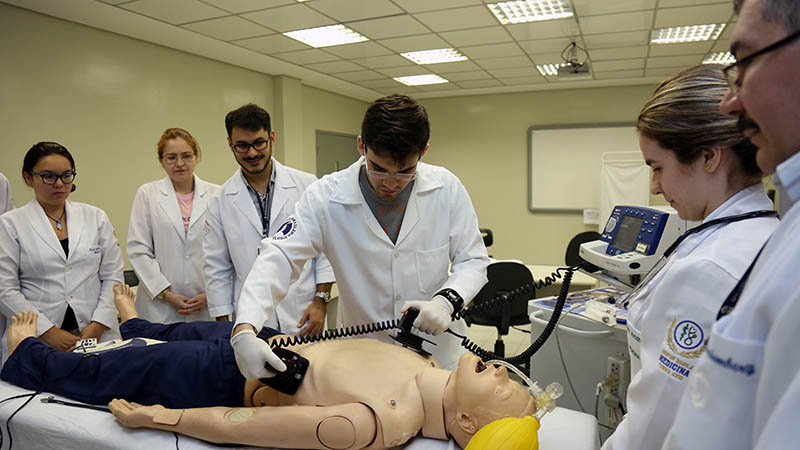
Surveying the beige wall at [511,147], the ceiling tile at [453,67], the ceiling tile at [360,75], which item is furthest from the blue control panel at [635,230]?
the beige wall at [511,147]

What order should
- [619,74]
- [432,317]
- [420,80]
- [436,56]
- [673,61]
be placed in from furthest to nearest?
1. [420,80]
2. [619,74]
3. [673,61]
4. [436,56]
5. [432,317]

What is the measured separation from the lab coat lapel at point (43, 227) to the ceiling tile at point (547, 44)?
379cm

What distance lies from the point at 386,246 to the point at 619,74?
5.32m

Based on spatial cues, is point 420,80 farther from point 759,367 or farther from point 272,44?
point 759,367

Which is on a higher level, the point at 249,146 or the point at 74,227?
the point at 249,146

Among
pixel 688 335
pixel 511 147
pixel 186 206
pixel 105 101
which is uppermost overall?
pixel 105 101

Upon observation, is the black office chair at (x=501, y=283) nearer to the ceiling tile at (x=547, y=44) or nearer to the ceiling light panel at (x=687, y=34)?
the ceiling tile at (x=547, y=44)

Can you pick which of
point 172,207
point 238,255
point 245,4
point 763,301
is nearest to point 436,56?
point 245,4

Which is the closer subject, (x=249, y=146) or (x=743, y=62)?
(x=743, y=62)

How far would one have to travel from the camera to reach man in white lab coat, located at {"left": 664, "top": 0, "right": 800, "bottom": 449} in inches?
19.4

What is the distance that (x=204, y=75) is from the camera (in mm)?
4688

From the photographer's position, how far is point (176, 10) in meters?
3.33

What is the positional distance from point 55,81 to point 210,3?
1.32 metres

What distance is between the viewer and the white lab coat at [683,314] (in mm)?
754
